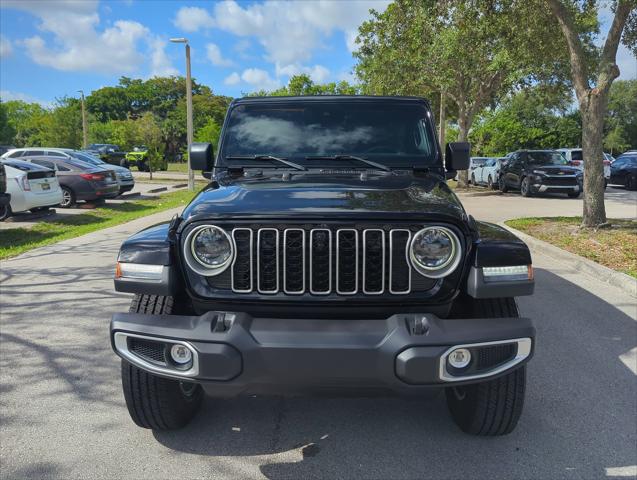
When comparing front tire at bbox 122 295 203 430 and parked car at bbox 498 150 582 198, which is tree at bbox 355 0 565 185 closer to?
parked car at bbox 498 150 582 198

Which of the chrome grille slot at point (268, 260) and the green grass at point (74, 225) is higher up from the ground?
the chrome grille slot at point (268, 260)

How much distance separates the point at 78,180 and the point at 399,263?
14.3 metres

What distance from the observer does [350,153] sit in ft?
12.6

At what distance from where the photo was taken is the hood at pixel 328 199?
258 centimetres

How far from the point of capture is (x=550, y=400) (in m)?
3.52

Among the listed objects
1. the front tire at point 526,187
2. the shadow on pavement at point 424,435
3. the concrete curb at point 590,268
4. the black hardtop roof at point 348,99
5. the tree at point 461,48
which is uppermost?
the tree at point 461,48

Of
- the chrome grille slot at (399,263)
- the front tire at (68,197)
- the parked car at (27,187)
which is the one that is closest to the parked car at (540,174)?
the front tire at (68,197)

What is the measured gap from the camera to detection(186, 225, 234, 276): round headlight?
2.60 metres

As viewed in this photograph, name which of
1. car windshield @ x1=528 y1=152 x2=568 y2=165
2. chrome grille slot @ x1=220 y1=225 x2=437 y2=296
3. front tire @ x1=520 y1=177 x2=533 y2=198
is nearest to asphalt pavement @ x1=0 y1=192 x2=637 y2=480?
chrome grille slot @ x1=220 y1=225 x2=437 y2=296

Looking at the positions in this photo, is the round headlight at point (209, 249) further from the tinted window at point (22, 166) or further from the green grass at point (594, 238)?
the tinted window at point (22, 166)

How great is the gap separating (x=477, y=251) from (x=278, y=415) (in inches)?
64.0

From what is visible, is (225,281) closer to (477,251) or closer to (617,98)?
(477,251)

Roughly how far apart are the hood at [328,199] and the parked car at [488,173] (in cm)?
2041

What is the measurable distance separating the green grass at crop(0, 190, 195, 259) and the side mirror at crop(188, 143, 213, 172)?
5955mm
